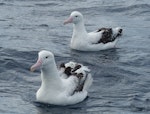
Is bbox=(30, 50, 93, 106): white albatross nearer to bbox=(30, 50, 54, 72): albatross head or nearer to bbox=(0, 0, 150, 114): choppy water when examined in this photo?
bbox=(30, 50, 54, 72): albatross head

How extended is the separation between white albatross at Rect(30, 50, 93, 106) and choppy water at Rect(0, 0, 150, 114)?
0.56 feet

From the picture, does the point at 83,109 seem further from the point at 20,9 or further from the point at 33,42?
the point at 20,9

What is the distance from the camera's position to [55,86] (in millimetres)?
15352

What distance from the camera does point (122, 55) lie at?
20.0 metres

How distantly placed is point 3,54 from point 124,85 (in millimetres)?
4187

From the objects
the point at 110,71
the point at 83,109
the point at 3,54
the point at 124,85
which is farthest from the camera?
the point at 3,54

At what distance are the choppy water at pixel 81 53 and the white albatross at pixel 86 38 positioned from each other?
0.22m

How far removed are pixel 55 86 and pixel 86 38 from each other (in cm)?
530

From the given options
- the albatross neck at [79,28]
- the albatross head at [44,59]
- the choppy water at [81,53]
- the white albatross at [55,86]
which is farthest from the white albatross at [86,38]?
the albatross head at [44,59]

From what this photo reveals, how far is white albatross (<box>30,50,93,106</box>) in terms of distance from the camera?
593 inches

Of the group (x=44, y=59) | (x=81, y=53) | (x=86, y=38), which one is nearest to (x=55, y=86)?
(x=44, y=59)

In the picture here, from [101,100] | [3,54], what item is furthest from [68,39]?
[101,100]

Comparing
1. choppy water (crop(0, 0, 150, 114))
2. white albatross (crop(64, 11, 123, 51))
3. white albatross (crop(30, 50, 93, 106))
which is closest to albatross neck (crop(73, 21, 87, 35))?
white albatross (crop(64, 11, 123, 51))

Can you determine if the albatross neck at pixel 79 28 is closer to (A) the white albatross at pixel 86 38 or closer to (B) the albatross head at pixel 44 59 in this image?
(A) the white albatross at pixel 86 38
